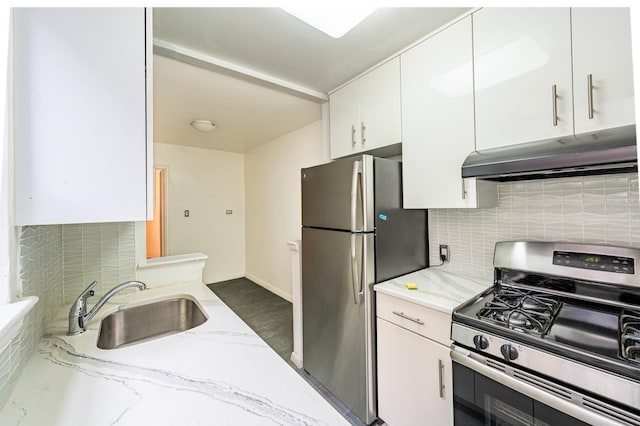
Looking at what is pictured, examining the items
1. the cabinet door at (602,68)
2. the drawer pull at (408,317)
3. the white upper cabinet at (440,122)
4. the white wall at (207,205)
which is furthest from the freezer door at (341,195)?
the white wall at (207,205)

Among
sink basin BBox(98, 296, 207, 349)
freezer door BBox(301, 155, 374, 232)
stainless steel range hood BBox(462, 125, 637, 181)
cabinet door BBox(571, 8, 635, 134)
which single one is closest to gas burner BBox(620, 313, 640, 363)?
stainless steel range hood BBox(462, 125, 637, 181)

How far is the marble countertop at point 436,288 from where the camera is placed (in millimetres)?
1262

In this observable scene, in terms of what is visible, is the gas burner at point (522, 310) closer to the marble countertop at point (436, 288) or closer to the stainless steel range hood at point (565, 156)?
the marble countertop at point (436, 288)

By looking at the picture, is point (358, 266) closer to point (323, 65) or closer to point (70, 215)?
point (70, 215)

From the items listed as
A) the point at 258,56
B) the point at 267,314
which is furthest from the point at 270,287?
the point at 258,56

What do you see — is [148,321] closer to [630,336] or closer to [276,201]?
[630,336]

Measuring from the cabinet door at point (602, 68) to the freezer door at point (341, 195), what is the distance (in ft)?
3.19

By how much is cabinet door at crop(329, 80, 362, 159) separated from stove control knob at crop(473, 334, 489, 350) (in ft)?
4.71

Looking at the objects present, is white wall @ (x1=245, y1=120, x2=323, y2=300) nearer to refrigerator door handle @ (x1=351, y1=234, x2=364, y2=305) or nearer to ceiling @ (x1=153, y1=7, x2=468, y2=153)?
ceiling @ (x1=153, y1=7, x2=468, y2=153)

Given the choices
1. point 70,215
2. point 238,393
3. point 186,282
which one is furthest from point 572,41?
point 186,282

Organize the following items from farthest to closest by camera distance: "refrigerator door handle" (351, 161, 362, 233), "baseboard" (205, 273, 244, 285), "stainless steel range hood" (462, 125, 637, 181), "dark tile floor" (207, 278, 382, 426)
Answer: "baseboard" (205, 273, 244, 285), "dark tile floor" (207, 278, 382, 426), "refrigerator door handle" (351, 161, 362, 233), "stainless steel range hood" (462, 125, 637, 181)

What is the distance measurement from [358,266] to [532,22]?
1.50 m

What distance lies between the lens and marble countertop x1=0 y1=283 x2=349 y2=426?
615 millimetres

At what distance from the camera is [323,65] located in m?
1.85
